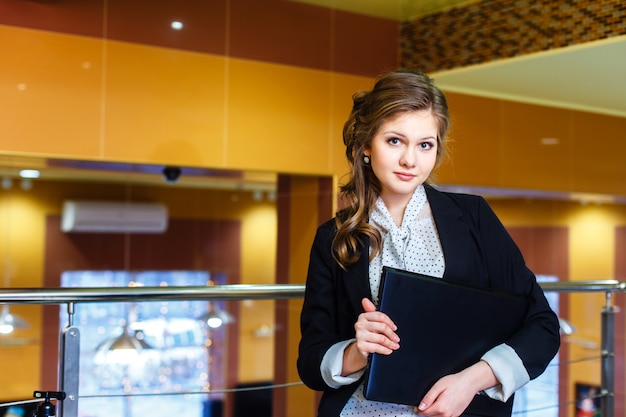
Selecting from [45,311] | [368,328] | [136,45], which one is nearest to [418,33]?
[136,45]

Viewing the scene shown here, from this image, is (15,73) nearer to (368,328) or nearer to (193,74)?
(193,74)

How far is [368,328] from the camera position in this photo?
107 cm

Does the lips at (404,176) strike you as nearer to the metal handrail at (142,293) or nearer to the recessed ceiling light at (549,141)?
the metal handrail at (142,293)

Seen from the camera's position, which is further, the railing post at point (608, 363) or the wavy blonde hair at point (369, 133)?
the railing post at point (608, 363)

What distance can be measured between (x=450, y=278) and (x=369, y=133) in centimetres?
23

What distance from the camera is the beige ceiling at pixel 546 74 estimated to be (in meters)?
3.17

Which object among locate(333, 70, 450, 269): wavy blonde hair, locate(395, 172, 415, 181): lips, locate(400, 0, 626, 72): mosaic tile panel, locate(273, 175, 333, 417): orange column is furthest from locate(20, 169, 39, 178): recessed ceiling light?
locate(395, 172, 415, 181): lips

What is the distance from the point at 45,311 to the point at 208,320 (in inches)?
42.3

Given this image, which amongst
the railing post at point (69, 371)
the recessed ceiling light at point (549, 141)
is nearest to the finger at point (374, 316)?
the railing post at point (69, 371)

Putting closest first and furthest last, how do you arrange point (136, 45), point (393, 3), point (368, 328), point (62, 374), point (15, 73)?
point (368, 328) → point (62, 374) → point (15, 73) → point (136, 45) → point (393, 3)

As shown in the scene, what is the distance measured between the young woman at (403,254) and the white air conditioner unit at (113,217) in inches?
179

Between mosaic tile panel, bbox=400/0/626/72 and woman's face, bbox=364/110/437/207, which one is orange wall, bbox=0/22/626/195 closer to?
mosaic tile panel, bbox=400/0/626/72

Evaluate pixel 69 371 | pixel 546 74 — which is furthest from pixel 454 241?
pixel 546 74

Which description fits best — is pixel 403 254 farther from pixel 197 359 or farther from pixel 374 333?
pixel 197 359
